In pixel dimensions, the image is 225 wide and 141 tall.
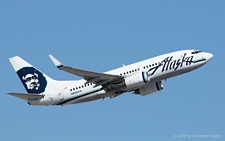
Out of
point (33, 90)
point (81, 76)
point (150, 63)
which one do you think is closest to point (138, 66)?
point (150, 63)

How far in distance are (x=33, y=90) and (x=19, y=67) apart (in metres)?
4.32

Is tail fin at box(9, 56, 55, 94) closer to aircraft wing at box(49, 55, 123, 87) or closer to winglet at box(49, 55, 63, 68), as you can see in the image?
aircraft wing at box(49, 55, 123, 87)

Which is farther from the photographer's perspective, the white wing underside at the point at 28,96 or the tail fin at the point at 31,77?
the tail fin at the point at 31,77

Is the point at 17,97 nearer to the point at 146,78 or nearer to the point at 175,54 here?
the point at 146,78

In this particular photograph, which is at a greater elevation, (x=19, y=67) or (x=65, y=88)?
(x=19, y=67)

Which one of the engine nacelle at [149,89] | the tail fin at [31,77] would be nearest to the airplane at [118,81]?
the engine nacelle at [149,89]

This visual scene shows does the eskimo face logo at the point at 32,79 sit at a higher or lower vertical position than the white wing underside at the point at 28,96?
higher

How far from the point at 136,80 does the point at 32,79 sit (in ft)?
50.7

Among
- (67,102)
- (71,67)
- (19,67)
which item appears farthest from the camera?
(19,67)

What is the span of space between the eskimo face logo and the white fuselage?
2859mm

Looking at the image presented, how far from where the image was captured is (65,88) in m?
58.5

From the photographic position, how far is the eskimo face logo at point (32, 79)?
6128 centimetres

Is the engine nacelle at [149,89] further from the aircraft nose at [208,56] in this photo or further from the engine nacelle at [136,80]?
the aircraft nose at [208,56]

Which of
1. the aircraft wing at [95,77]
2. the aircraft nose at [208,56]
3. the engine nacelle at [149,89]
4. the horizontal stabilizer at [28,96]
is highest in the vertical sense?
the aircraft nose at [208,56]
